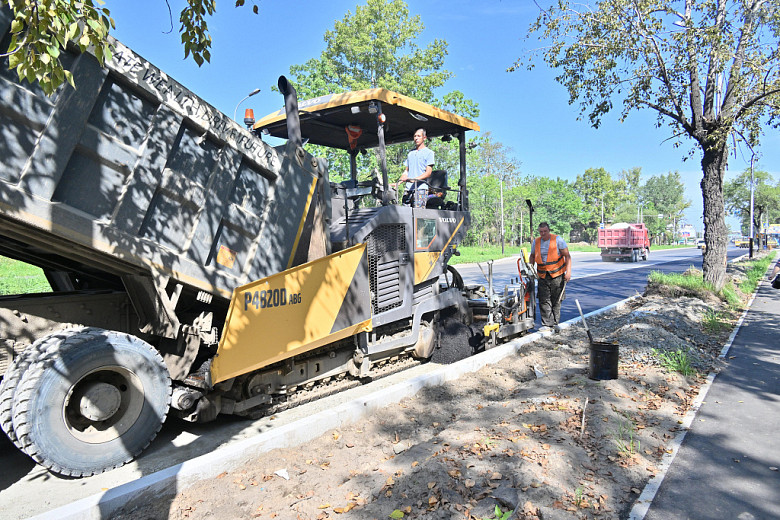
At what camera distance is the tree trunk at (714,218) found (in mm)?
10827

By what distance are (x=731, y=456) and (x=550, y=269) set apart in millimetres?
4542

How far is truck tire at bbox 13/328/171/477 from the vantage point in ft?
10.2

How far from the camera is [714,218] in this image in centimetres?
1118

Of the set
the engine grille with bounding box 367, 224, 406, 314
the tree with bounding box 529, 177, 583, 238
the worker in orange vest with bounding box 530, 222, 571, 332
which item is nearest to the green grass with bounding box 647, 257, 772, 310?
the worker in orange vest with bounding box 530, 222, 571, 332

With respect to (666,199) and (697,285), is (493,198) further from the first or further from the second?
(666,199)

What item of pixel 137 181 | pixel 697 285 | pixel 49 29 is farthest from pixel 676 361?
pixel 49 29

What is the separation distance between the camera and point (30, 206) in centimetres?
294

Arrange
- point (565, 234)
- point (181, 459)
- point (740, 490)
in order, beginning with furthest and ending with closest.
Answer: point (565, 234)
point (181, 459)
point (740, 490)

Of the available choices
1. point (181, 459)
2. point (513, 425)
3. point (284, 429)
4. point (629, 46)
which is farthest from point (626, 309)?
point (181, 459)

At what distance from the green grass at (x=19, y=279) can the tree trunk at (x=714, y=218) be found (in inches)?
567

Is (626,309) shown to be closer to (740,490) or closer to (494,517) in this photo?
(740,490)

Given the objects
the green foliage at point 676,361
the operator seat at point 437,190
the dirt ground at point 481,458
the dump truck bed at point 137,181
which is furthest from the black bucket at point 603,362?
the dump truck bed at point 137,181

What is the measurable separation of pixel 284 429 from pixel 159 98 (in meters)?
2.72

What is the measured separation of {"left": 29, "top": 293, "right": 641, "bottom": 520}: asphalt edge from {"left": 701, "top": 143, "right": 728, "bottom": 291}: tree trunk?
342 inches
